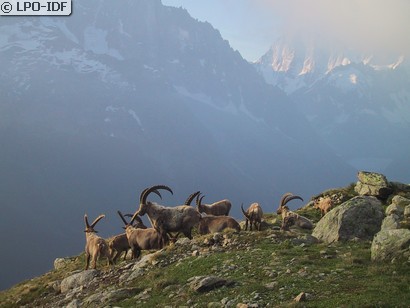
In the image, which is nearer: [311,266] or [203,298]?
[203,298]

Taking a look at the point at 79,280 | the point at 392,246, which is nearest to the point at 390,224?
the point at 392,246

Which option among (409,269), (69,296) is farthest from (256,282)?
(69,296)

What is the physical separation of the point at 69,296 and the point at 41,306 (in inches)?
67.0

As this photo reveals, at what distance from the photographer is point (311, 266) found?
14.3m

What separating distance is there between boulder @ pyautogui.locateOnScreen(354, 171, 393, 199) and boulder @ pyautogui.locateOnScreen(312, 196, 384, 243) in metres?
12.3


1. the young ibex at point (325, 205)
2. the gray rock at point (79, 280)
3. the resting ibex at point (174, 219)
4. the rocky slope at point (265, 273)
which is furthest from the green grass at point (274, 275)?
the young ibex at point (325, 205)

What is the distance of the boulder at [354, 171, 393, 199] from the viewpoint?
105 feet

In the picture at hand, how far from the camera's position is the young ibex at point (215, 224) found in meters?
24.1

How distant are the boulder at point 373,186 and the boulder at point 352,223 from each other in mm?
12276

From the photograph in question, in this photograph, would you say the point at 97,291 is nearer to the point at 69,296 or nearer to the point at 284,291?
the point at 69,296

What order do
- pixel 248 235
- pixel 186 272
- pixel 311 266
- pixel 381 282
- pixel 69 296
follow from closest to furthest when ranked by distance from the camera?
1. pixel 381 282
2. pixel 311 266
3. pixel 186 272
4. pixel 69 296
5. pixel 248 235

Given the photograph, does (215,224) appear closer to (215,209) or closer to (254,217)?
(254,217)

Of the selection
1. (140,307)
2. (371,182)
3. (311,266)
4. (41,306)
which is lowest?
(41,306)

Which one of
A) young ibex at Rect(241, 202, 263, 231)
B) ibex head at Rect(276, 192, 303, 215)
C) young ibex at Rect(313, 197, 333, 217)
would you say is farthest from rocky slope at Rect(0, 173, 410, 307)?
ibex head at Rect(276, 192, 303, 215)
